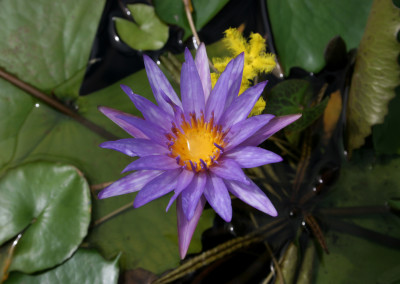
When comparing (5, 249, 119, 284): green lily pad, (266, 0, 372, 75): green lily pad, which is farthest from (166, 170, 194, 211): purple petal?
(266, 0, 372, 75): green lily pad

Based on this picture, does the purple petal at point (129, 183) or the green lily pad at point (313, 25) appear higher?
the purple petal at point (129, 183)

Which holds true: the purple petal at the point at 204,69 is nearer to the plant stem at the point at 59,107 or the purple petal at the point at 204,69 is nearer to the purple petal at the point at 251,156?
the purple petal at the point at 251,156

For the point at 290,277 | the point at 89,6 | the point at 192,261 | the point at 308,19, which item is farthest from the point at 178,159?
the point at 89,6

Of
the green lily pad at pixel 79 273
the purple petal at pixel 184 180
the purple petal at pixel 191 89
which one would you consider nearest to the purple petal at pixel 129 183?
the purple petal at pixel 184 180

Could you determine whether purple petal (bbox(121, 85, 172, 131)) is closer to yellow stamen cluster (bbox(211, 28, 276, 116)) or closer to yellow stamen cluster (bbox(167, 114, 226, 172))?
yellow stamen cluster (bbox(167, 114, 226, 172))

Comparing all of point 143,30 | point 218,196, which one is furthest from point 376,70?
point 143,30

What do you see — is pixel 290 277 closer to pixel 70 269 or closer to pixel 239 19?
pixel 70 269

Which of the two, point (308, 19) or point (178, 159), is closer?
point (178, 159)
